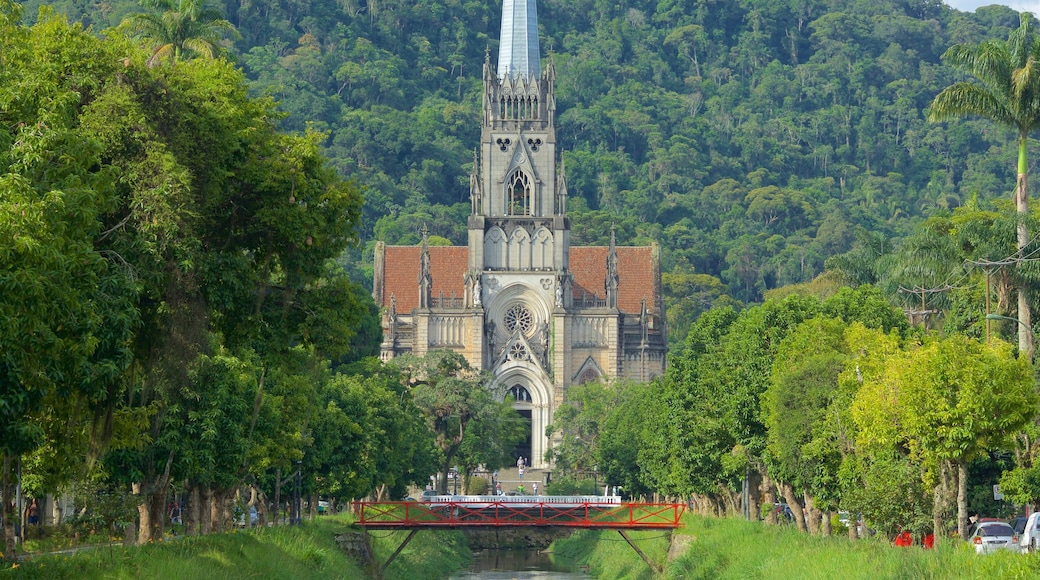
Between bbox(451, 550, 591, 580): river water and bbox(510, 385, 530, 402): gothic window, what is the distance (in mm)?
27840

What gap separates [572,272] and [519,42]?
66.3 feet

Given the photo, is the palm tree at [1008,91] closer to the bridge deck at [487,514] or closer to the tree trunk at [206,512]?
the bridge deck at [487,514]

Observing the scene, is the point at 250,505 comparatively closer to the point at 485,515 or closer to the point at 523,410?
the point at 485,515

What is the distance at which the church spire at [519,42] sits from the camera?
147 metres

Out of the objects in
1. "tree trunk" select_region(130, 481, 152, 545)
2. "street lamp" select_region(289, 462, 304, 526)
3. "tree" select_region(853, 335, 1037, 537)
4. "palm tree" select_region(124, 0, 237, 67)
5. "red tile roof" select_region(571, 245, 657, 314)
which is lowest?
"tree trunk" select_region(130, 481, 152, 545)

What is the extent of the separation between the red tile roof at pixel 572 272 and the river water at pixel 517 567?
1487 inches

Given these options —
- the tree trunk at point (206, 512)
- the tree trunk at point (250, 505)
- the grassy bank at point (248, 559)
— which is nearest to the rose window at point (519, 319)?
the grassy bank at point (248, 559)

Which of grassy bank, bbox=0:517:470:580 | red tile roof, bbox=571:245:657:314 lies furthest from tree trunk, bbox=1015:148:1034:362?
red tile roof, bbox=571:245:657:314

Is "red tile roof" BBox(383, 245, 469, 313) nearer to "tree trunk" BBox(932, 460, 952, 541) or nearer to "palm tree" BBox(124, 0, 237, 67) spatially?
"palm tree" BBox(124, 0, 237, 67)

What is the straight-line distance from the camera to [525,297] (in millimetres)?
141125

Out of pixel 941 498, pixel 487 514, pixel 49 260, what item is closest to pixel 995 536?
pixel 941 498

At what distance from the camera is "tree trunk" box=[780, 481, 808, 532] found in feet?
210

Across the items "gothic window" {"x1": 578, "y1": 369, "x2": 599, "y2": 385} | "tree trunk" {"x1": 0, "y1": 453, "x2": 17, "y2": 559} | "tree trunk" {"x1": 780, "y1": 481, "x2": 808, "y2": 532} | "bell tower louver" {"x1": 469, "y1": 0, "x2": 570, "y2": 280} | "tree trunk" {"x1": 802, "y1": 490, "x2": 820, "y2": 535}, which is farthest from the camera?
"gothic window" {"x1": 578, "y1": 369, "x2": 599, "y2": 385}

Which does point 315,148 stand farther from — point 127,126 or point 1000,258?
point 1000,258
